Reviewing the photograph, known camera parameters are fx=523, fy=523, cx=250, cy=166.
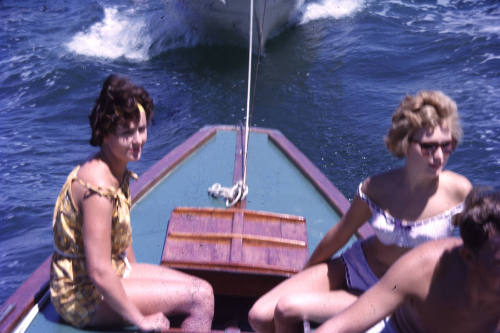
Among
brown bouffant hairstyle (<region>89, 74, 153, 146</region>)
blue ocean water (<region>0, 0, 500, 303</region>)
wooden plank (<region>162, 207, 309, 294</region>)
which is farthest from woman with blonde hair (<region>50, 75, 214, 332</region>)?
blue ocean water (<region>0, 0, 500, 303</region>)

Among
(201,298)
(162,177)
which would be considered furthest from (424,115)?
(162,177)

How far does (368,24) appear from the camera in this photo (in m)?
10.5

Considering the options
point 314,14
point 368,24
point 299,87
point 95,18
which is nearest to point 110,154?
point 299,87

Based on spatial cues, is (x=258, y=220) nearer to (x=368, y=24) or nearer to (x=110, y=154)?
(x=110, y=154)

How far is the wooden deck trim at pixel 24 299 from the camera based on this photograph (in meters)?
2.09

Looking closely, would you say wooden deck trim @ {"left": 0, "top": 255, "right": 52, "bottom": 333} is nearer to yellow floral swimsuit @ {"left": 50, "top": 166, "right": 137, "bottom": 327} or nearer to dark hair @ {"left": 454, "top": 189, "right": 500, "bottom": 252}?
yellow floral swimsuit @ {"left": 50, "top": 166, "right": 137, "bottom": 327}

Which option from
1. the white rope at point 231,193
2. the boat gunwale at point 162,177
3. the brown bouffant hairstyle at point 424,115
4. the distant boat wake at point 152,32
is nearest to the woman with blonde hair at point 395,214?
the brown bouffant hairstyle at point 424,115

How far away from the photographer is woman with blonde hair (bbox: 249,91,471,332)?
5.83 ft

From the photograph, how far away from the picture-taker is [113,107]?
1723 mm

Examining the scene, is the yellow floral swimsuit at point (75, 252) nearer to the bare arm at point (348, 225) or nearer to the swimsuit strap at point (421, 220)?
the bare arm at point (348, 225)

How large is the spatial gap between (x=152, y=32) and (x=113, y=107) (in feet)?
30.6

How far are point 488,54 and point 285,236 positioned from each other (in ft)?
23.7

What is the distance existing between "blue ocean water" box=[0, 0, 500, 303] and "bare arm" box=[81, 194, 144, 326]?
2761mm

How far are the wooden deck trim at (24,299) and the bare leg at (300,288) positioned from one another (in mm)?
918
